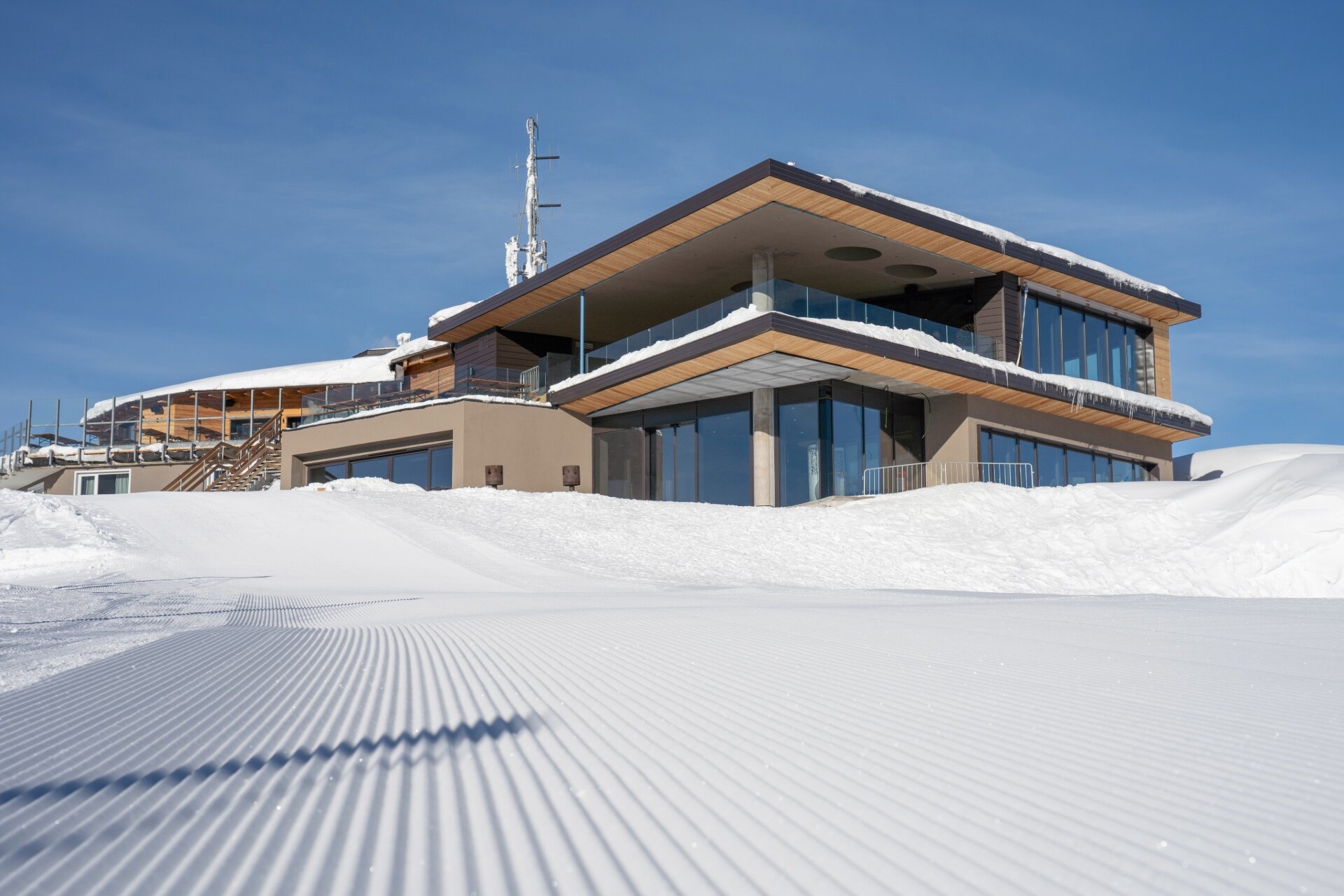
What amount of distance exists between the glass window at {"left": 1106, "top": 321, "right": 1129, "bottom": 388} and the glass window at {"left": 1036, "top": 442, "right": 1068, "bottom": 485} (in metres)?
3.32

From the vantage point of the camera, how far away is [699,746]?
329cm

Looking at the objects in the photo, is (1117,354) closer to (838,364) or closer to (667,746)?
(838,364)

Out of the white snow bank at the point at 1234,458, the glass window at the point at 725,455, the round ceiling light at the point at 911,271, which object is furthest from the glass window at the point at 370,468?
the white snow bank at the point at 1234,458

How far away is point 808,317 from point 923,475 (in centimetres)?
596

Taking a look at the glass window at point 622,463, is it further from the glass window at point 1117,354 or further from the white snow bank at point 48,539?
the glass window at point 1117,354

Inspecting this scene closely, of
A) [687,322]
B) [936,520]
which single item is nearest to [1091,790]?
[936,520]

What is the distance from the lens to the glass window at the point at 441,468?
26.2m

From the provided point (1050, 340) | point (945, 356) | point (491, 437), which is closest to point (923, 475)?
point (945, 356)

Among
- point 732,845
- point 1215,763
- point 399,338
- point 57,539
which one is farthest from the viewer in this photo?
point 399,338

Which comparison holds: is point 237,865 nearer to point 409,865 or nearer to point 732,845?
point 409,865

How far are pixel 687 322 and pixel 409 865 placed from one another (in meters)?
20.0

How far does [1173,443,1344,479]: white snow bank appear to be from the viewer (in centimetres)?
3278

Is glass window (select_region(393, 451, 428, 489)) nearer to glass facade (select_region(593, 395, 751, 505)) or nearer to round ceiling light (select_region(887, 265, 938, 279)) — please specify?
glass facade (select_region(593, 395, 751, 505))

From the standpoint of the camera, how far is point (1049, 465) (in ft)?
86.5
